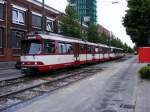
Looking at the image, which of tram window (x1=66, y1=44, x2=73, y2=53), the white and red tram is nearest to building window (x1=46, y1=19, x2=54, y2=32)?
tram window (x1=66, y1=44, x2=73, y2=53)

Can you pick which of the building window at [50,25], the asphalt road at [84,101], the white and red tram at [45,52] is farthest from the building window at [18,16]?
the asphalt road at [84,101]

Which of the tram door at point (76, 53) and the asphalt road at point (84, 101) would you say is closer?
the asphalt road at point (84, 101)

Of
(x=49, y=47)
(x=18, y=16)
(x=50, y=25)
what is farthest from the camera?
(x=50, y=25)

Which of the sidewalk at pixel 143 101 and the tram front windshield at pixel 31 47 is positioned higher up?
the tram front windshield at pixel 31 47

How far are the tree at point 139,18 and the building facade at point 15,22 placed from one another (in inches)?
621

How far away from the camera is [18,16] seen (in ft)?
165

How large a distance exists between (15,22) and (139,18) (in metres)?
22.2

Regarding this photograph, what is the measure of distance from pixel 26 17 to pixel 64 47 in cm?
2391

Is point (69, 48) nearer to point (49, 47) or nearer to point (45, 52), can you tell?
point (49, 47)

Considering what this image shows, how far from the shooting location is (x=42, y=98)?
14.5 m

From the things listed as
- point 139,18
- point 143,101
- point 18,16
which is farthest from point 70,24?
point 143,101

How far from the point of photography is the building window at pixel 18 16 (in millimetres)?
48506

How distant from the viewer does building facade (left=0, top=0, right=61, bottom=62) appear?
4541cm

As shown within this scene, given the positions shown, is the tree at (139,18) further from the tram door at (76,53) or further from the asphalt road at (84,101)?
the asphalt road at (84,101)
